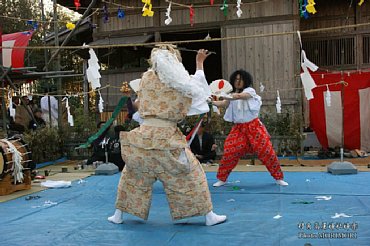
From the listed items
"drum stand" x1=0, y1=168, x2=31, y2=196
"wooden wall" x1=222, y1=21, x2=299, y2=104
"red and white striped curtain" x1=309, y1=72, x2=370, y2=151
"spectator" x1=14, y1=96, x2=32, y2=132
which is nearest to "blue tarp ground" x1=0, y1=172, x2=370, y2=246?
"drum stand" x1=0, y1=168, x2=31, y2=196

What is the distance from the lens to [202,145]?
7324mm

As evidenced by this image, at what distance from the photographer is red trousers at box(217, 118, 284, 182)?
5.04 metres

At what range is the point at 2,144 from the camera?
17.4ft

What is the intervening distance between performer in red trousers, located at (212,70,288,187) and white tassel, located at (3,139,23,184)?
2593 mm

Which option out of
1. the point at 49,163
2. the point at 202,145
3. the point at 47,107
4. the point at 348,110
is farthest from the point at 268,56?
the point at 47,107

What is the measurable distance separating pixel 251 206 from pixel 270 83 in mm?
5594

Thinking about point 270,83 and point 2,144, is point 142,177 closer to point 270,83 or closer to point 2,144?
point 2,144

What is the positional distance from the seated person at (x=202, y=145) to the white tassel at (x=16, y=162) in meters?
2.83

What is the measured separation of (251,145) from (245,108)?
452mm

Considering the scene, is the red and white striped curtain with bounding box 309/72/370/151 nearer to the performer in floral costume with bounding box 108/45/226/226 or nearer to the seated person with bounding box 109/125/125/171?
the seated person with bounding box 109/125/125/171

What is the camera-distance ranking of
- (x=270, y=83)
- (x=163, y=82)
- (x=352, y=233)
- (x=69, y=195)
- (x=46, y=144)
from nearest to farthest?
(x=352, y=233)
(x=163, y=82)
(x=69, y=195)
(x=46, y=144)
(x=270, y=83)

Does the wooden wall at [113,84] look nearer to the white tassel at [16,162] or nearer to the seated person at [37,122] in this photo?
the seated person at [37,122]

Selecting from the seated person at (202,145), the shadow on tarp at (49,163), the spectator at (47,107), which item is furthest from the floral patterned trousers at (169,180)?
the spectator at (47,107)

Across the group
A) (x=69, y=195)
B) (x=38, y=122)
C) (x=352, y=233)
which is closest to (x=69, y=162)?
(x=38, y=122)
